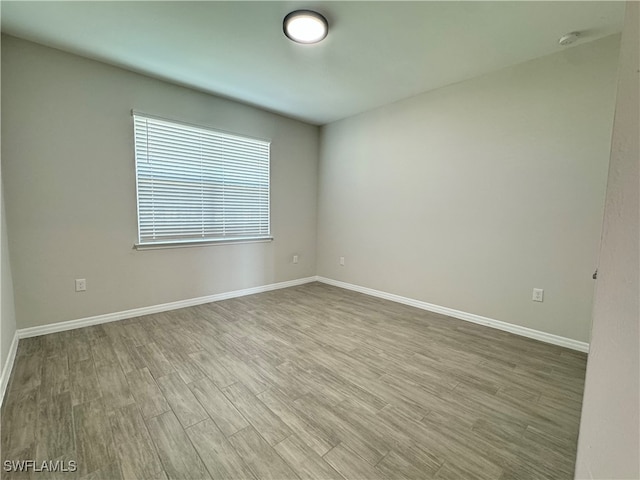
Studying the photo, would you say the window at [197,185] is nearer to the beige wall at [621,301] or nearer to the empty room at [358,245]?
the empty room at [358,245]

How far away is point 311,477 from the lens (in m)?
1.17

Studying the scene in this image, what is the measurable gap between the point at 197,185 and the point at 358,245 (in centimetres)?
231

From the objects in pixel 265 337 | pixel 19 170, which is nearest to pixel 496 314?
pixel 265 337

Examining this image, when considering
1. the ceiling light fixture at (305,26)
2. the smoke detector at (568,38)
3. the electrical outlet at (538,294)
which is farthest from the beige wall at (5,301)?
the smoke detector at (568,38)

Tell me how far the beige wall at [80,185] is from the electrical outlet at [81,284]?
4 cm

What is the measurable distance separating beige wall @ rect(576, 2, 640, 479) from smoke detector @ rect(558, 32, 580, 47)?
2.20 metres

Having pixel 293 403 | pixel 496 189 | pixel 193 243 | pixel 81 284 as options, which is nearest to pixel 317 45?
pixel 496 189

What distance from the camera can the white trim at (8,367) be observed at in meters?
1.65

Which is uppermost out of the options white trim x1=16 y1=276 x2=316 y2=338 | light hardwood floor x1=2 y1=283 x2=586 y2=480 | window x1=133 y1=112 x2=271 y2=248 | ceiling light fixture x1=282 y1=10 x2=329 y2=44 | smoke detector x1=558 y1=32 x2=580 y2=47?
smoke detector x1=558 y1=32 x2=580 y2=47

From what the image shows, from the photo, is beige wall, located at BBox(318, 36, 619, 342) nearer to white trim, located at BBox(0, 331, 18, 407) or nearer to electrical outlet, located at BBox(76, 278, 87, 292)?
electrical outlet, located at BBox(76, 278, 87, 292)

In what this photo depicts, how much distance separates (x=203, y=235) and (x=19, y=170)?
64.8 inches

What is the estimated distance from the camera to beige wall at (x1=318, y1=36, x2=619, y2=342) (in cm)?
228

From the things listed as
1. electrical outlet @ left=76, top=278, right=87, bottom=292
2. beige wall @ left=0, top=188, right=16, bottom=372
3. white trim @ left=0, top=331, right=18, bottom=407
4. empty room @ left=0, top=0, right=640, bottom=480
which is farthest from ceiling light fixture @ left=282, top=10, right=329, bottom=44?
white trim @ left=0, top=331, right=18, bottom=407

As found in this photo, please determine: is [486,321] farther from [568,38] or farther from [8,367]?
[8,367]
